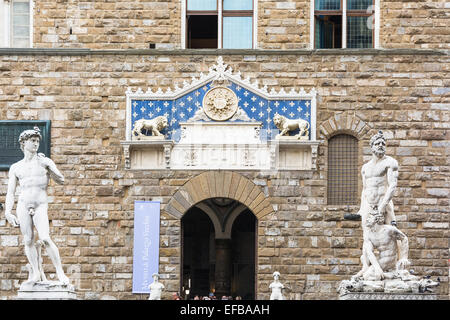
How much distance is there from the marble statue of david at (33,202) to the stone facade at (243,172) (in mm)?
4841

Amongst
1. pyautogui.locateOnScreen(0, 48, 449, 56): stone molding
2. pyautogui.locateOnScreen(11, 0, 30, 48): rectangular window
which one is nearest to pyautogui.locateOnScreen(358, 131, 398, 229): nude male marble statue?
pyautogui.locateOnScreen(0, 48, 449, 56): stone molding

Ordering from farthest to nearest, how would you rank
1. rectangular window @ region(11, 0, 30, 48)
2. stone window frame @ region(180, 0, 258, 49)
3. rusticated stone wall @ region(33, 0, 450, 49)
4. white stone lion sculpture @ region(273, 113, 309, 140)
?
rectangular window @ region(11, 0, 30, 48)
stone window frame @ region(180, 0, 258, 49)
rusticated stone wall @ region(33, 0, 450, 49)
white stone lion sculpture @ region(273, 113, 309, 140)

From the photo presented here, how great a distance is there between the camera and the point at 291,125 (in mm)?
27078

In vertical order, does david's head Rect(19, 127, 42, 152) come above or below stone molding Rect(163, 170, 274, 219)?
above

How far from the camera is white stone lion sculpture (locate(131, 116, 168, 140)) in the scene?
2722cm

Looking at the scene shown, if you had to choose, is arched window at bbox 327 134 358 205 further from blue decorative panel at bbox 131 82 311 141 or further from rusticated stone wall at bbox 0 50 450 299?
blue decorative panel at bbox 131 82 311 141

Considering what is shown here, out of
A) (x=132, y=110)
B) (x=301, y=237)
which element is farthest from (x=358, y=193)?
(x=132, y=110)

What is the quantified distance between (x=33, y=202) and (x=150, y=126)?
5.60 metres

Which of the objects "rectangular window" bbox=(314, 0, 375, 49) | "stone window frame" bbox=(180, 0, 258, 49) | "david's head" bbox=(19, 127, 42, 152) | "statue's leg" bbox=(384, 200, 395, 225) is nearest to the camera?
"david's head" bbox=(19, 127, 42, 152)

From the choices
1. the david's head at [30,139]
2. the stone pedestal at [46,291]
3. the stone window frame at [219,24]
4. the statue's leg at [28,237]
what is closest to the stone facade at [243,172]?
the stone window frame at [219,24]

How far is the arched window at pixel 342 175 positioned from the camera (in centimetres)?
2728

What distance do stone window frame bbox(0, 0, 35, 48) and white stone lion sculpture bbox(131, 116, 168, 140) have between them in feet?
10.4
